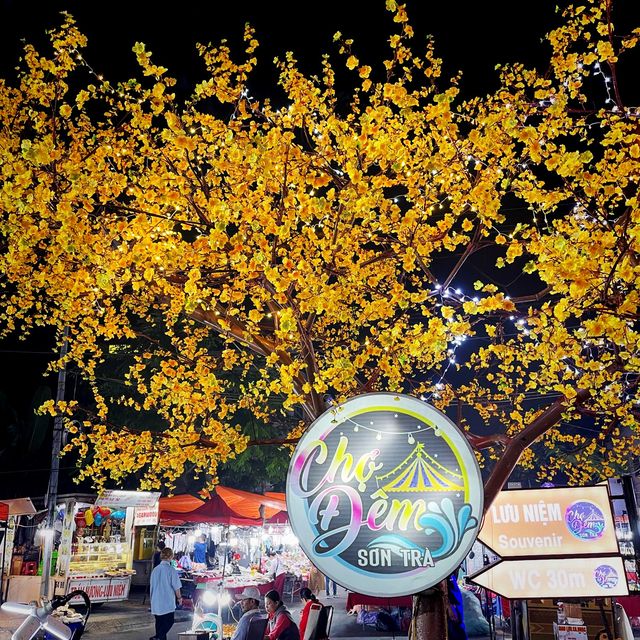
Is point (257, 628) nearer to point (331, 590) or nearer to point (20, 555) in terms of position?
point (331, 590)

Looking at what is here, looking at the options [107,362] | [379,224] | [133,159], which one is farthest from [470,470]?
[107,362]

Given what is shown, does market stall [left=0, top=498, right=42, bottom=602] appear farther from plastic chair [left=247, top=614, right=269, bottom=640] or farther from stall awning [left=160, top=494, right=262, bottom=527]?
plastic chair [left=247, top=614, right=269, bottom=640]

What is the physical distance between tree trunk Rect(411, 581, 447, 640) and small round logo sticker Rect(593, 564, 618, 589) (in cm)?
145

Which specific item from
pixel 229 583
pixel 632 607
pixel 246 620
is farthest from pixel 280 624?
pixel 632 607

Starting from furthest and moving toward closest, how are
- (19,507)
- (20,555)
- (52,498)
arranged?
(20,555) → (19,507) → (52,498)

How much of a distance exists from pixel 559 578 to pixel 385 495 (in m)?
2.15

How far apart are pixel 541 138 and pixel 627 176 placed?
1.34m

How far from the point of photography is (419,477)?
3887 millimetres

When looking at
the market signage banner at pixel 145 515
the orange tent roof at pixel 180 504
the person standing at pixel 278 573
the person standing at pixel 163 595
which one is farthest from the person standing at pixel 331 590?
the person standing at pixel 163 595

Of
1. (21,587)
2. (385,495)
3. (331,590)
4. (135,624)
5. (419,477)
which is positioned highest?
(419,477)

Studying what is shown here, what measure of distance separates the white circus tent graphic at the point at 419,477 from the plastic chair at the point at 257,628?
18.4 feet

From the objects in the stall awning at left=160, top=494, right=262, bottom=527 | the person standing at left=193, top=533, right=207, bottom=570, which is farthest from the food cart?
the person standing at left=193, top=533, right=207, bottom=570

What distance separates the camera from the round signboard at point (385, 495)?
3758 millimetres

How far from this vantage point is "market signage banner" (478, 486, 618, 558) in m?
4.95
